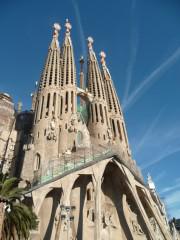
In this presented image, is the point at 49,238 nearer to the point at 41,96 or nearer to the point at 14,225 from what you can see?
the point at 14,225

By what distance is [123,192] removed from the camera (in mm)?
29031

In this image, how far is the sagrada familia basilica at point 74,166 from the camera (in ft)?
74.6

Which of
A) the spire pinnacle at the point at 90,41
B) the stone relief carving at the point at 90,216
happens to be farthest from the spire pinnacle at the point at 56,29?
the stone relief carving at the point at 90,216

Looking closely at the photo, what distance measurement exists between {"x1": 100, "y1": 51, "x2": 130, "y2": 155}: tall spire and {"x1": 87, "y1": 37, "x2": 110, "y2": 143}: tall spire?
2015mm

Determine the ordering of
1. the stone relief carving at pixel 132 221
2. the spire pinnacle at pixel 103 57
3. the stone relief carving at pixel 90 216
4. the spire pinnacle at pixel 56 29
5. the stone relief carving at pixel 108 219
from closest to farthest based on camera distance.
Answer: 1. the stone relief carving at pixel 90 216
2. the stone relief carving at pixel 108 219
3. the stone relief carving at pixel 132 221
4. the spire pinnacle at pixel 56 29
5. the spire pinnacle at pixel 103 57

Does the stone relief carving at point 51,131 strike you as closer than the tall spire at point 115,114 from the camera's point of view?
Yes

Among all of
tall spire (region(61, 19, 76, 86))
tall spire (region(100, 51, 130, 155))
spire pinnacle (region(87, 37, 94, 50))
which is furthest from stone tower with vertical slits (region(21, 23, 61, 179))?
spire pinnacle (region(87, 37, 94, 50))

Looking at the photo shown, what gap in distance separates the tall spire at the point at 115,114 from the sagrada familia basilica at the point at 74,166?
18 cm

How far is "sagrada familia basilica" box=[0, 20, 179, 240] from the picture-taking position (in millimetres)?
22734

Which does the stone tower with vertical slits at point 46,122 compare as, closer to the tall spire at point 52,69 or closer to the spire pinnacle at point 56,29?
the tall spire at point 52,69

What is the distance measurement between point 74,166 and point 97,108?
707 inches

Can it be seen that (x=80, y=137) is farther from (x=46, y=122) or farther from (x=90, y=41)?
(x=90, y=41)

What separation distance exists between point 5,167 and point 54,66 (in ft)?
59.0

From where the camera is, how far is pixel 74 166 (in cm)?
2450
